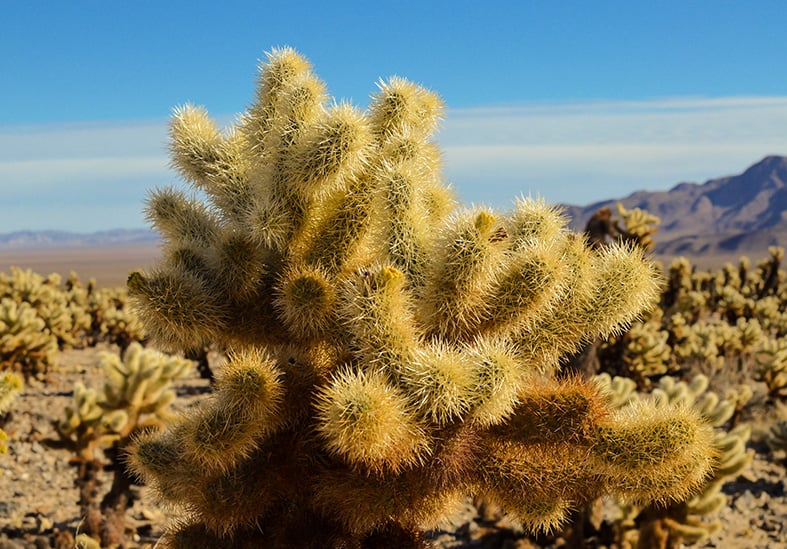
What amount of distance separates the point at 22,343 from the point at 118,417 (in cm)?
624

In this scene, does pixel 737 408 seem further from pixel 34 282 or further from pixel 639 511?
pixel 34 282

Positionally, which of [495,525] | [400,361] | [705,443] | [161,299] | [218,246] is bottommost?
[495,525]

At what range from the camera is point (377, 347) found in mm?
2355

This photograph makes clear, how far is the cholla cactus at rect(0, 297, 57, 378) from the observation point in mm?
11344

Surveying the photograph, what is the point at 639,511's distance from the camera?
23.8 ft

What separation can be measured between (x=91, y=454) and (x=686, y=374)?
38.6 feet

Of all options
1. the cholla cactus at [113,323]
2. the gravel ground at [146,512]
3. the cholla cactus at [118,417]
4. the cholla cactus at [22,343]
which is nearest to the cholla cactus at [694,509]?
the gravel ground at [146,512]

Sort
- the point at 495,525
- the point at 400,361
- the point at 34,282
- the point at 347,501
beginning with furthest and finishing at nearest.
A: the point at 34,282 < the point at 495,525 < the point at 347,501 < the point at 400,361

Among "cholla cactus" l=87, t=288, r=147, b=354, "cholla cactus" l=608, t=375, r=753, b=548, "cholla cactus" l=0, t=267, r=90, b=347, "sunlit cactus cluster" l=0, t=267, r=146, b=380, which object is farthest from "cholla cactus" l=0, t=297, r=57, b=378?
"cholla cactus" l=608, t=375, r=753, b=548

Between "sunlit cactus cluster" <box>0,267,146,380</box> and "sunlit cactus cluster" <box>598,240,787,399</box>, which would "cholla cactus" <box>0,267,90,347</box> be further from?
"sunlit cactus cluster" <box>598,240,787,399</box>

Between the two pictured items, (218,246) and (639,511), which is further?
(639,511)

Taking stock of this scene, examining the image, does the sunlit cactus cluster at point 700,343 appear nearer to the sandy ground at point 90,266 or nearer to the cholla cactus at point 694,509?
the cholla cactus at point 694,509

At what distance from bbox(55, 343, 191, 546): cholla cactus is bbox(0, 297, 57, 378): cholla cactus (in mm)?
5116

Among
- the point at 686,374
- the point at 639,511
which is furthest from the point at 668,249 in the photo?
the point at 639,511
